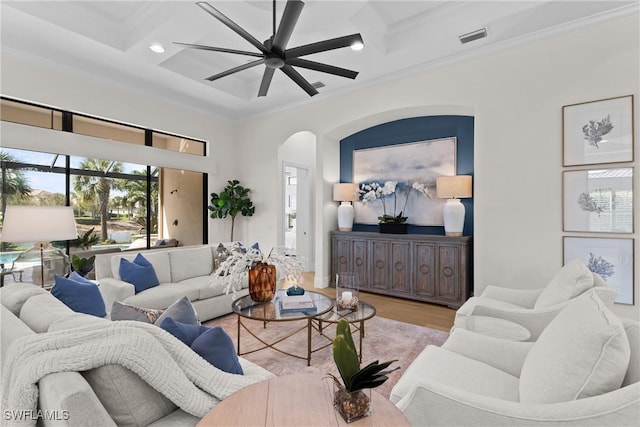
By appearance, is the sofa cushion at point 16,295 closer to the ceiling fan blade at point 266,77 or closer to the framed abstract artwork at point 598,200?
the ceiling fan blade at point 266,77

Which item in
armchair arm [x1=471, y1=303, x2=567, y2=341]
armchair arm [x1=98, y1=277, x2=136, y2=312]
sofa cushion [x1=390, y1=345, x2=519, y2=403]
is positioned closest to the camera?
sofa cushion [x1=390, y1=345, x2=519, y2=403]

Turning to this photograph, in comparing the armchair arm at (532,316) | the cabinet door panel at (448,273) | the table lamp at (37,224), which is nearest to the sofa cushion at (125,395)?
the armchair arm at (532,316)

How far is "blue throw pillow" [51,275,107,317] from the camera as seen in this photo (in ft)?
7.06

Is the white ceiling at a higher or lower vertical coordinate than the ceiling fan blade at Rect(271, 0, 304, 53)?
higher

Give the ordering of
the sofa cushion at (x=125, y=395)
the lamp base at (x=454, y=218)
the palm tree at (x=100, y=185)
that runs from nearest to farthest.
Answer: the sofa cushion at (x=125, y=395) < the lamp base at (x=454, y=218) < the palm tree at (x=100, y=185)

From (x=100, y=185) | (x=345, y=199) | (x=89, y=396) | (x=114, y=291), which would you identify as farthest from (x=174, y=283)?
(x=89, y=396)

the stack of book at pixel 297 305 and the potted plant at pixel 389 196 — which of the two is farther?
the potted plant at pixel 389 196

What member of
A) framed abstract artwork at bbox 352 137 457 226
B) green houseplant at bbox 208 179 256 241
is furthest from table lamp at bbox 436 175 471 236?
green houseplant at bbox 208 179 256 241

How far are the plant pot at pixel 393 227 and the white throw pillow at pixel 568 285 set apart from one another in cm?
240

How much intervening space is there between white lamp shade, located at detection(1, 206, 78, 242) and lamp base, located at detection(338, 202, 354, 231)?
3.52 meters

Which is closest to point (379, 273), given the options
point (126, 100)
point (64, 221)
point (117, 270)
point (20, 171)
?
point (117, 270)

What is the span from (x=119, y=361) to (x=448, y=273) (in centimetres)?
392

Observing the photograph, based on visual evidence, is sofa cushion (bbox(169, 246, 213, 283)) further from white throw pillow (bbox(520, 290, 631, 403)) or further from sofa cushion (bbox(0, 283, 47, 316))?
white throw pillow (bbox(520, 290, 631, 403))

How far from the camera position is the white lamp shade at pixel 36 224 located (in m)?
2.50
